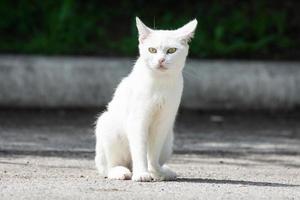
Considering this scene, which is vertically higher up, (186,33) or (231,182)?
(186,33)

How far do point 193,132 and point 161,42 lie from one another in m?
3.69

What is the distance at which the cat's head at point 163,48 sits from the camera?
6797 mm

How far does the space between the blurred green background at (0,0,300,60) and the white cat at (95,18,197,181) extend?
5717mm

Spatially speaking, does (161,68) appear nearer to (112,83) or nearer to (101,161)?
(101,161)

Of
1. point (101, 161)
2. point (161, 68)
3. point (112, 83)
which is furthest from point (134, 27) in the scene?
point (161, 68)

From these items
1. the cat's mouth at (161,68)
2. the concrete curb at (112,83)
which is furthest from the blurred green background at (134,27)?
the cat's mouth at (161,68)

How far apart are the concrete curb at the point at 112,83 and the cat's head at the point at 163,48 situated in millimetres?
4820

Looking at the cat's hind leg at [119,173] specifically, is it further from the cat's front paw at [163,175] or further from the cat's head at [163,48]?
the cat's head at [163,48]

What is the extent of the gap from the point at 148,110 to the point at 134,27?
267 inches

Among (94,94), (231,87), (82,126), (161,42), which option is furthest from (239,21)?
(161,42)

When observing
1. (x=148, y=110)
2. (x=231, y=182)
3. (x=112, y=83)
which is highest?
(x=148, y=110)

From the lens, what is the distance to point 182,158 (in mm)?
8594

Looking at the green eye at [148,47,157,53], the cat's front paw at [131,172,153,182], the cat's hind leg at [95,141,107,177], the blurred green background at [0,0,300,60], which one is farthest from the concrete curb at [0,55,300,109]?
the cat's front paw at [131,172,153,182]

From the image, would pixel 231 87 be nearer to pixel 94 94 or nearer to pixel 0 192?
pixel 94 94
